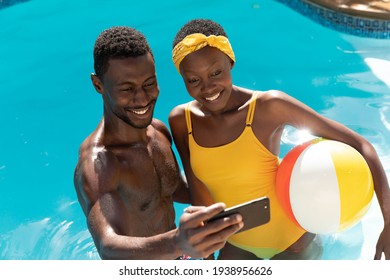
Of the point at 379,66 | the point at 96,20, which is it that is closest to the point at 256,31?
the point at 379,66

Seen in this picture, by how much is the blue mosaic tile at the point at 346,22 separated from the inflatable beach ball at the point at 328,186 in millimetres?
5203

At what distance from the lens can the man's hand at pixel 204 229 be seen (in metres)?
2.34

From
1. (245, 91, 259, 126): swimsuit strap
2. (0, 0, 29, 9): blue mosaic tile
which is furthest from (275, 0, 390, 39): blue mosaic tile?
(245, 91, 259, 126): swimsuit strap

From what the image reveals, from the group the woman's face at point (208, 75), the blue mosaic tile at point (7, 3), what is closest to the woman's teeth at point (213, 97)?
the woman's face at point (208, 75)

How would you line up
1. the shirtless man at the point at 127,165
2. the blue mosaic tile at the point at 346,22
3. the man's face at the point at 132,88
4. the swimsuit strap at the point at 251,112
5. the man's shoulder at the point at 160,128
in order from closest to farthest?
the shirtless man at the point at 127,165 → the man's face at the point at 132,88 → the swimsuit strap at the point at 251,112 → the man's shoulder at the point at 160,128 → the blue mosaic tile at the point at 346,22

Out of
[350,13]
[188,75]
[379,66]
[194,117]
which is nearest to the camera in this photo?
[188,75]

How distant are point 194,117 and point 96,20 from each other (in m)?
6.15

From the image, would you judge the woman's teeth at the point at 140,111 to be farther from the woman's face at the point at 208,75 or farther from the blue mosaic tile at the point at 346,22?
the blue mosaic tile at the point at 346,22

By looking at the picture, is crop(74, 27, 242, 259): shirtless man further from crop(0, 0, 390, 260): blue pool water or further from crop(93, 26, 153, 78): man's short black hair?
crop(0, 0, 390, 260): blue pool water

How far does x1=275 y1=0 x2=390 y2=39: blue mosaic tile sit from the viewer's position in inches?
318

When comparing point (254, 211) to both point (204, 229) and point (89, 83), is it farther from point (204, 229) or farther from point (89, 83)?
point (89, 83)
